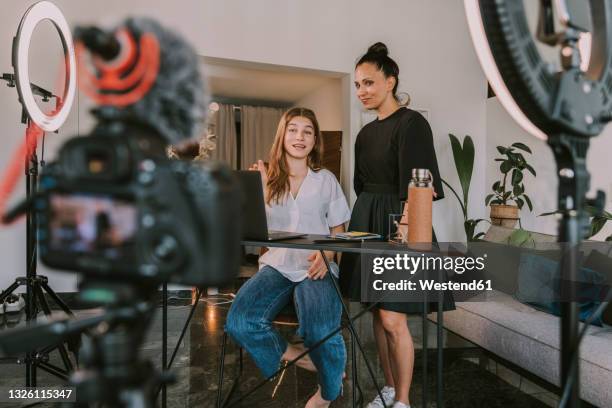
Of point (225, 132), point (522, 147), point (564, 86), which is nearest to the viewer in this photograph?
point (564, 86)

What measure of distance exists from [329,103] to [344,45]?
1.56m

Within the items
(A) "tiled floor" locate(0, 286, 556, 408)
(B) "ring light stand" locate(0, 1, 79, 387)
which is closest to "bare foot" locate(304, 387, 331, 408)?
(A) "tiled floor" locate(0, 286, 556, 408)

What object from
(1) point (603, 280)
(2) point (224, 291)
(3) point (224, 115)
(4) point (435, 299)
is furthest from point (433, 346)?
(3) point (224, 115)

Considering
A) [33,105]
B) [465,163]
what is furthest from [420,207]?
[465,163]

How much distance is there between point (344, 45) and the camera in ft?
12.6

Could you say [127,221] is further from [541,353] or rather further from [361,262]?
[541,353]

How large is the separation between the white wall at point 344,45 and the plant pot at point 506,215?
59 cm

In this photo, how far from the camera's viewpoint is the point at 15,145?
10.4 ft

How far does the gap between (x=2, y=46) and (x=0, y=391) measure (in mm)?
2597

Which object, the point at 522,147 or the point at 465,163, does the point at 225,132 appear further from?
the point at 522,147

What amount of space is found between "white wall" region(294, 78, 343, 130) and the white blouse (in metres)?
3.35

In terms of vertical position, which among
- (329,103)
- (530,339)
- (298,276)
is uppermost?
(329,103)

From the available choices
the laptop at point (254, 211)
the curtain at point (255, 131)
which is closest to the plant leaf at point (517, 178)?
the laptop at point (254, 211)

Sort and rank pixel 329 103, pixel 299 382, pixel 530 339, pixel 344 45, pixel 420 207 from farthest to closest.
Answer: pixel 329 103, pixel 344 45, pixel 299 382, pixel 530 339, pixel 420 207
